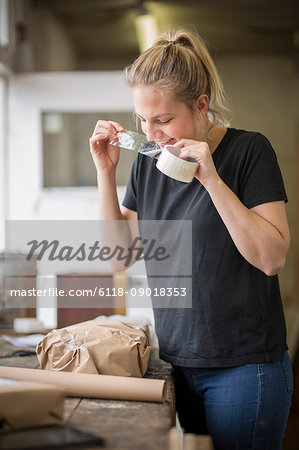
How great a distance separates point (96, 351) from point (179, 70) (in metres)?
0.65

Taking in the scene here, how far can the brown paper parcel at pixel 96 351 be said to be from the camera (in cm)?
114

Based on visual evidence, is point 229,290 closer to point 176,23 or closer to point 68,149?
point 68,149

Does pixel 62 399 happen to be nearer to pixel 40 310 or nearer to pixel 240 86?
pixel 40 310

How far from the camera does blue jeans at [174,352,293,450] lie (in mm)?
1173

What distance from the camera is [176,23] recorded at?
409 centimetres

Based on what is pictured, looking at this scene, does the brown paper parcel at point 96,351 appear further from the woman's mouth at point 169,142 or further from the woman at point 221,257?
the woman's mouth at point 169,142

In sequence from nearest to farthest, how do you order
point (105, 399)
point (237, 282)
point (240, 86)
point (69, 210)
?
point (105, 399)
point (237, 282)
point (69, 210)
point (240, 86)

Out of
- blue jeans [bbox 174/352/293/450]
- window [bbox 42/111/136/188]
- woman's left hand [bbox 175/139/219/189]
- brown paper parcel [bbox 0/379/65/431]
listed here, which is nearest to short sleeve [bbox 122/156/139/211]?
woman's left hand [bbox 175/139/219/189]

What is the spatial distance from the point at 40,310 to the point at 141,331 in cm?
209

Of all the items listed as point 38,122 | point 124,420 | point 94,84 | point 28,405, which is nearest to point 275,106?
point 94,84

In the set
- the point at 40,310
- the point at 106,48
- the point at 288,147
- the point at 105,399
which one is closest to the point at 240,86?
the point at 288,147

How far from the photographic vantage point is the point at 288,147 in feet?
14.6

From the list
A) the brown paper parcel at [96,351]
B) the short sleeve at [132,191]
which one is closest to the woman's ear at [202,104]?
the short sleeve at [132,191]

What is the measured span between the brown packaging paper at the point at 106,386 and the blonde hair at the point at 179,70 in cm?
62
